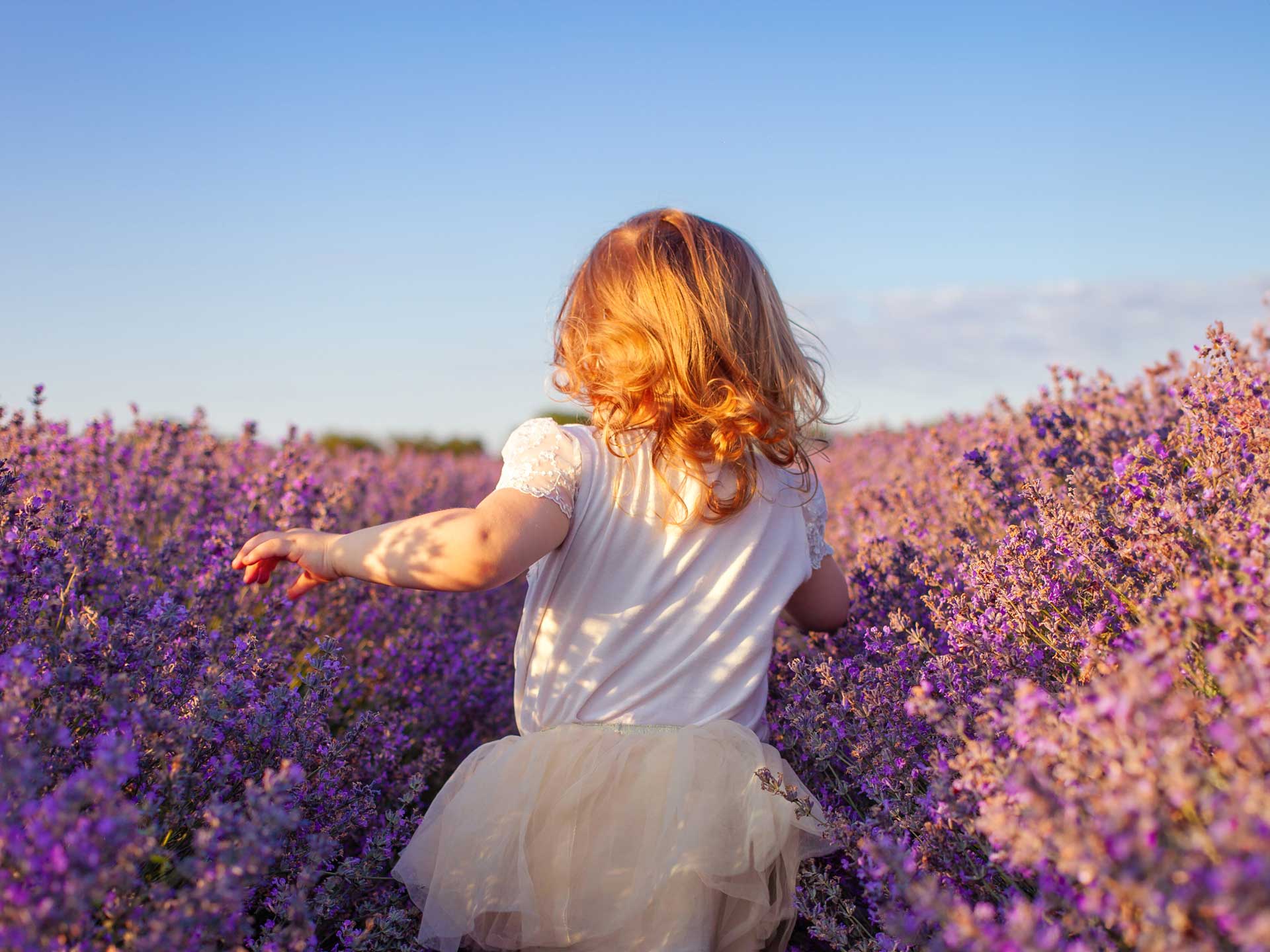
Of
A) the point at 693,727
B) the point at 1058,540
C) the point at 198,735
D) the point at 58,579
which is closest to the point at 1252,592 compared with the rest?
the point at 1058,540

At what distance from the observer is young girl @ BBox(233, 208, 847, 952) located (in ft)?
6.11

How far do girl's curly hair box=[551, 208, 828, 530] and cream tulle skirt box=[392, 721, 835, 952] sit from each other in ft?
1.86

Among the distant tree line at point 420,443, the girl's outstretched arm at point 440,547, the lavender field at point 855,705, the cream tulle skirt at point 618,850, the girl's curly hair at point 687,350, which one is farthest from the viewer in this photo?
the distant tree line at point 420,443

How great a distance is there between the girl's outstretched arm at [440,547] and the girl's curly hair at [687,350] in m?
0.24

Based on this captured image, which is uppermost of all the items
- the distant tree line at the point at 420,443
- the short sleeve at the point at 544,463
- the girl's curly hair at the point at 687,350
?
the girl's curly hair at the point at 687,350

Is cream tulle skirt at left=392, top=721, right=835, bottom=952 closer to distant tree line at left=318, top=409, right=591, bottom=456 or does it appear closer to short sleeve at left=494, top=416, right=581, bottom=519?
short sleeve at left=494, top=416, right=581, bottom=519

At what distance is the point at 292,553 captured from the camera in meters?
2.07

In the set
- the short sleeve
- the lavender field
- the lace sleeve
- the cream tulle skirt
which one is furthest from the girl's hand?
the lace sleeve

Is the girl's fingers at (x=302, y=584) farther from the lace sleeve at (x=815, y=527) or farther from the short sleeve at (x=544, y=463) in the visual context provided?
the lace sleeve at (x=815, y=527)

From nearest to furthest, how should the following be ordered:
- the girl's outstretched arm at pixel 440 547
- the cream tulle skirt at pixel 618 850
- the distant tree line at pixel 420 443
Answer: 1. the cream tulle skirt at pixel 618 850
2. the girl's outstretched arm at pixel 440 547
3. the distant tree line at pixel 420 443

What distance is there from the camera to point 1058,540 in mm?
2109

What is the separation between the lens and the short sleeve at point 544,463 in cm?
202

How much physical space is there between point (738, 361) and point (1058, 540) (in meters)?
0.82

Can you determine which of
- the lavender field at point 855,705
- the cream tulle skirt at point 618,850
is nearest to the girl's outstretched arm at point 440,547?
the lavender field at point 855,705
